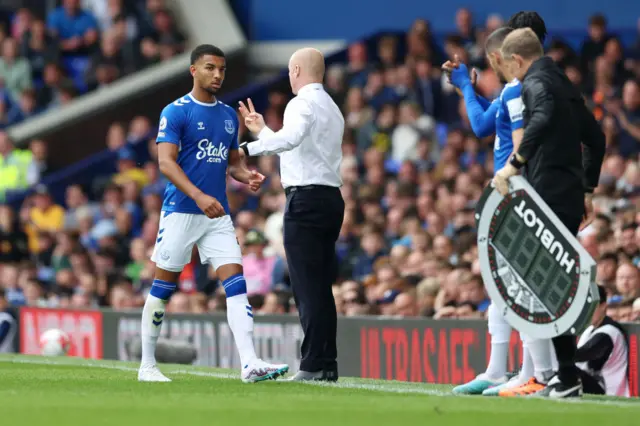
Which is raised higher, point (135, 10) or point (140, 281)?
point (135, 10)

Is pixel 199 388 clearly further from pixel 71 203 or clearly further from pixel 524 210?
pixel 71 203

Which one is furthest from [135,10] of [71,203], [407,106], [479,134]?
[479,134]

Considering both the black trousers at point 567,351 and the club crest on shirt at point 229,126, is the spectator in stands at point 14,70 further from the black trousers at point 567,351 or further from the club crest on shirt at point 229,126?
the black trousers at point 567,351

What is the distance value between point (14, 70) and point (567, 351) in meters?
17.9

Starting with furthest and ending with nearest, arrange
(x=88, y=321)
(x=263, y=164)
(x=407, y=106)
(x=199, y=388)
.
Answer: (x=263, y=164)
(x=407, y=106)
(x=88, y=321)
(x=199, y=388)

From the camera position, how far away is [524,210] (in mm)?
7355

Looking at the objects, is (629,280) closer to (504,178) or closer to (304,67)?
(304,67)

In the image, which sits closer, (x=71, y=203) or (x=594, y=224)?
(x=594, y=224)

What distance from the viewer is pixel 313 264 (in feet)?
28.6

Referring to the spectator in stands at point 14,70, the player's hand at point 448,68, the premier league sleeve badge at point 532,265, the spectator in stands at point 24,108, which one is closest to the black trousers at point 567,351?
the premier league sleeve badge at point 532,265

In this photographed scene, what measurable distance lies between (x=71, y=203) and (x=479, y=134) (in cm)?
1327

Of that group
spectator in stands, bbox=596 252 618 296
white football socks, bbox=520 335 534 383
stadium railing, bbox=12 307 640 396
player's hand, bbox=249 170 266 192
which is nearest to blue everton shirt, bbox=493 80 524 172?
white football socks, bbox=520 335 534 383

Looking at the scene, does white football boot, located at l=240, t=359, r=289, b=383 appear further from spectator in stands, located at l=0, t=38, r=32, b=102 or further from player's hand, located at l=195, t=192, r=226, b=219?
spectator in stands, located at l=0, t=38, r=32, b=102

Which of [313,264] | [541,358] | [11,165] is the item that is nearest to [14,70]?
[11,165]
